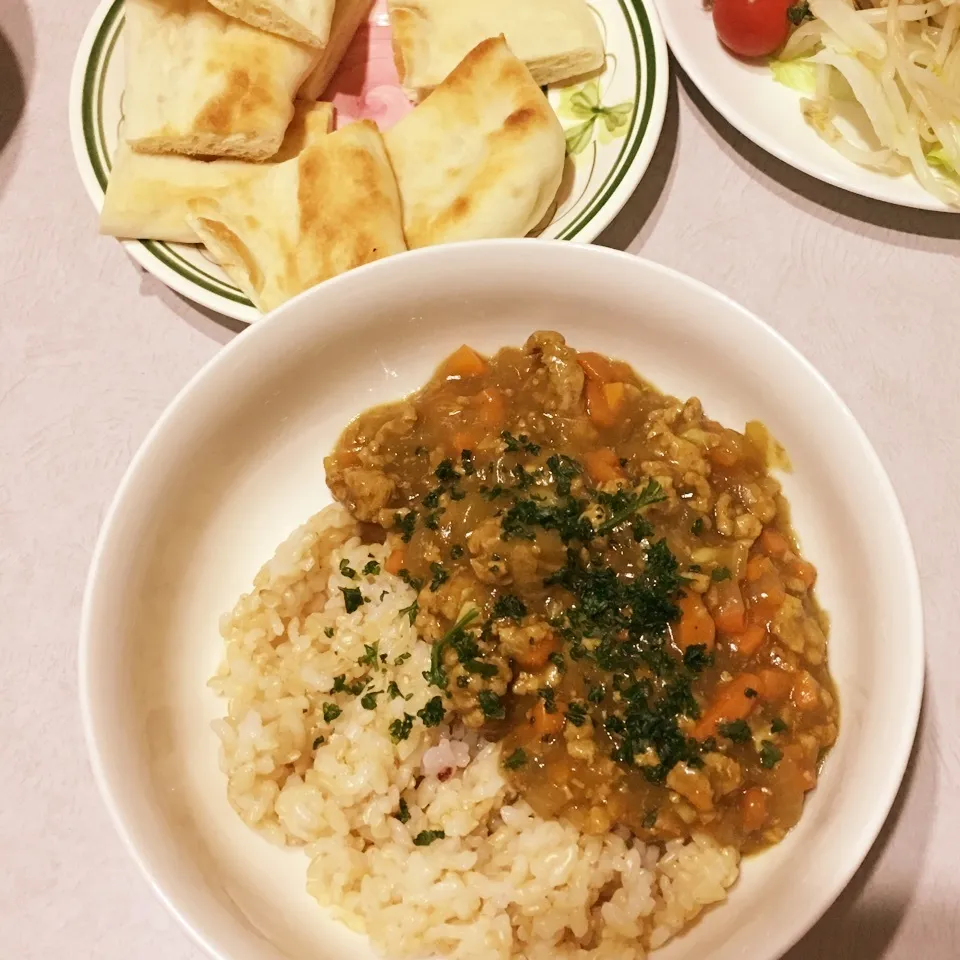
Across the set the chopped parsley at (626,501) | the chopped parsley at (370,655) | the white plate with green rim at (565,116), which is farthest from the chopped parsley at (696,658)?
the white plate with green rim at (565,116)

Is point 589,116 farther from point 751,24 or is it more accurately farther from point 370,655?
point 370,655

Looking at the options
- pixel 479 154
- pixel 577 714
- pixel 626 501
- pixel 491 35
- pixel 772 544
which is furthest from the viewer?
pixel 491 35

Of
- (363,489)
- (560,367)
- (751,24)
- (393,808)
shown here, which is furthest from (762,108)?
(393,808)

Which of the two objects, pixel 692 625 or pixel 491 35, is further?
pixel 491 35

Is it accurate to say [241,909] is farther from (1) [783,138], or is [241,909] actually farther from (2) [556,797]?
(1) [783,138]

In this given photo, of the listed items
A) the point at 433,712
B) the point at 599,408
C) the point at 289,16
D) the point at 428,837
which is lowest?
the point at 428,837

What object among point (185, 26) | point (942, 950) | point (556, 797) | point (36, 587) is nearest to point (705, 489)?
point (556, 797)

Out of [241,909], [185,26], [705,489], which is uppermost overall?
[185,26]
